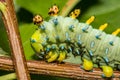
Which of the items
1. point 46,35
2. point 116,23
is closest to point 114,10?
point 116,23

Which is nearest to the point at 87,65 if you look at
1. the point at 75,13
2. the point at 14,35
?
the point at 75,13

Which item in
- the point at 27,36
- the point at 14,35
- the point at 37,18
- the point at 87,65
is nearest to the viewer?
the point at 14,35

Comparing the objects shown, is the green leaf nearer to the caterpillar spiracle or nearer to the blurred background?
the blurred background

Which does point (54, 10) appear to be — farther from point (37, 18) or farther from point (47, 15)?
point (47, 15)

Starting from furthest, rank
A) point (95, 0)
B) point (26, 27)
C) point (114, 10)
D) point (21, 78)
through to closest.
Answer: point (95, 0) < point (114, 10) < point (26, 27) < point (21, 78)

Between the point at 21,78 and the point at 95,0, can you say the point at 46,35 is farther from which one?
the point at 95,0

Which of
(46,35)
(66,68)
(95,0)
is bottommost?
(66,68)

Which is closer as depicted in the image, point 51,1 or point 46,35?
point 46,35
